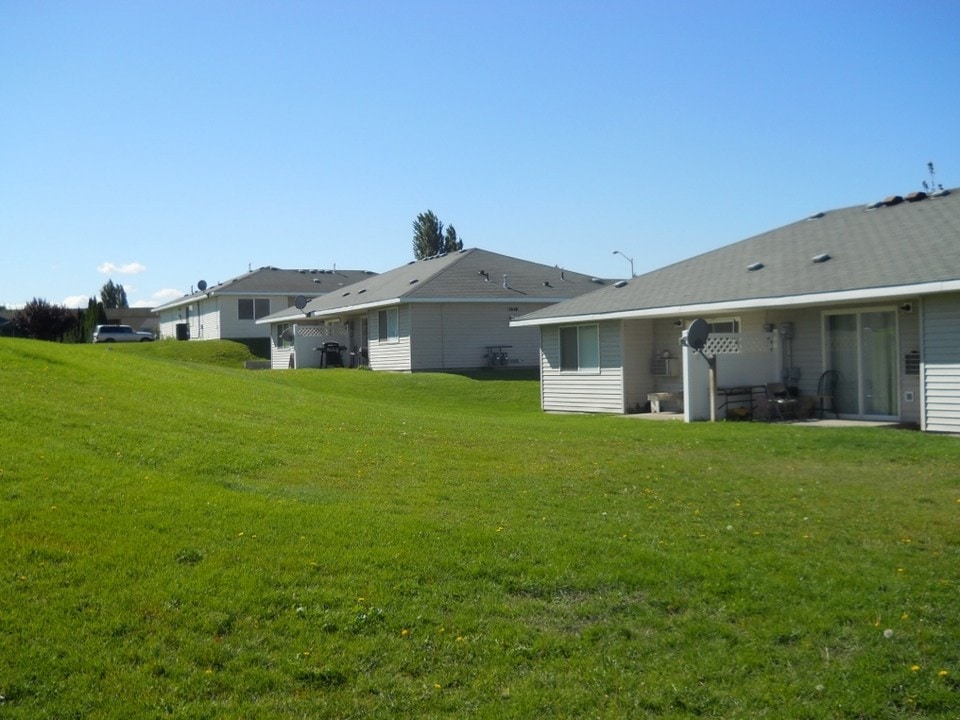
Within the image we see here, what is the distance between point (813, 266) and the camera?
68.4 feet

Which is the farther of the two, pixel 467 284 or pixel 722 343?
pixel 467 284

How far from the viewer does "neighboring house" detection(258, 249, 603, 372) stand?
34875mm

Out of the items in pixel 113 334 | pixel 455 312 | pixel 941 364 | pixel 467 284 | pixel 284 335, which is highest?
pixel 467 284

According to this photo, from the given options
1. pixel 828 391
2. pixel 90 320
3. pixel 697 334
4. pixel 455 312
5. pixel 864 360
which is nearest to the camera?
pixel 864 360

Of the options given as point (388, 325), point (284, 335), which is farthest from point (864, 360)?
point (284, 335)

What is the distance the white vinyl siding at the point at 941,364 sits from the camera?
17266 mm

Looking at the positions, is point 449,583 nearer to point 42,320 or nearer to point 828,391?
point 828,391

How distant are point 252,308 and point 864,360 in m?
38.1

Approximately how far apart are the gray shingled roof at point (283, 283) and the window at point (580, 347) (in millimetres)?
28087

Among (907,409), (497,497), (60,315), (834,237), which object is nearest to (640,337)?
(834,237)

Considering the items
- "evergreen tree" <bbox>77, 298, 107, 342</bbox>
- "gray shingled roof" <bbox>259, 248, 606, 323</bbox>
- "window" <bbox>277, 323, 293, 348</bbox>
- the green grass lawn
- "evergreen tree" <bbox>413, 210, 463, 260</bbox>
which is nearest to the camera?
the green grass lawn

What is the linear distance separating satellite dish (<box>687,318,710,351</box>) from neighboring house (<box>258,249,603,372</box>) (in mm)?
14951

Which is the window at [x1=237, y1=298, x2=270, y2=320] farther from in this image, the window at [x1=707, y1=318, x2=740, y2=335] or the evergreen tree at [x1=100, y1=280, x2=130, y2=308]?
the evergreen tree at [x1=100, y1=280, x2=130, y2=308]

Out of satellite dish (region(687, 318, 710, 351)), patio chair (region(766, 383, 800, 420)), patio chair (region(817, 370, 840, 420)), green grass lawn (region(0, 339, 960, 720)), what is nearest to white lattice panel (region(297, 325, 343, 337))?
satellite dish (region(687, 318, 710, 351))
